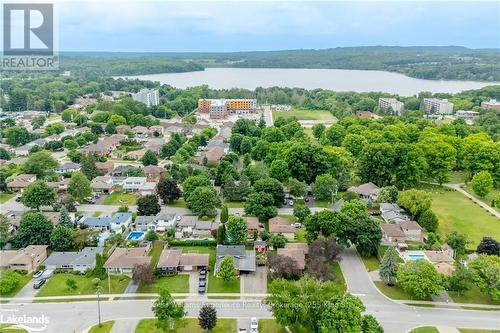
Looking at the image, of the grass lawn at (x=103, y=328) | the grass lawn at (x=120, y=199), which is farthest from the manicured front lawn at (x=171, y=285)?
the grass lawn at (x=120, y=199)

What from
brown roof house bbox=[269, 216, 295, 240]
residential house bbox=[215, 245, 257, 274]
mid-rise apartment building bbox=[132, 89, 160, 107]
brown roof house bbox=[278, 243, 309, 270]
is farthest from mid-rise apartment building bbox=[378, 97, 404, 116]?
residential house bbox=[215, 245, 257, 274]

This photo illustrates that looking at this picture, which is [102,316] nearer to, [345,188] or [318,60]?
[345,188]

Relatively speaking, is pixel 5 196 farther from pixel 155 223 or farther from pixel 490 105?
pixel 490 105

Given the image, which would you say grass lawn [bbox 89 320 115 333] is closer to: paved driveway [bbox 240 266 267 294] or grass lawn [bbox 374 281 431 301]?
paved driveway [bbox 240 266 267 294]

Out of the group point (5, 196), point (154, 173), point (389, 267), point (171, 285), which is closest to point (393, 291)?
point (389, 267)

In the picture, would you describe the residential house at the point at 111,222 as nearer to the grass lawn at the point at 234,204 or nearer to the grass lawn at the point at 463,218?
the grass lawn at the point at 234,204
